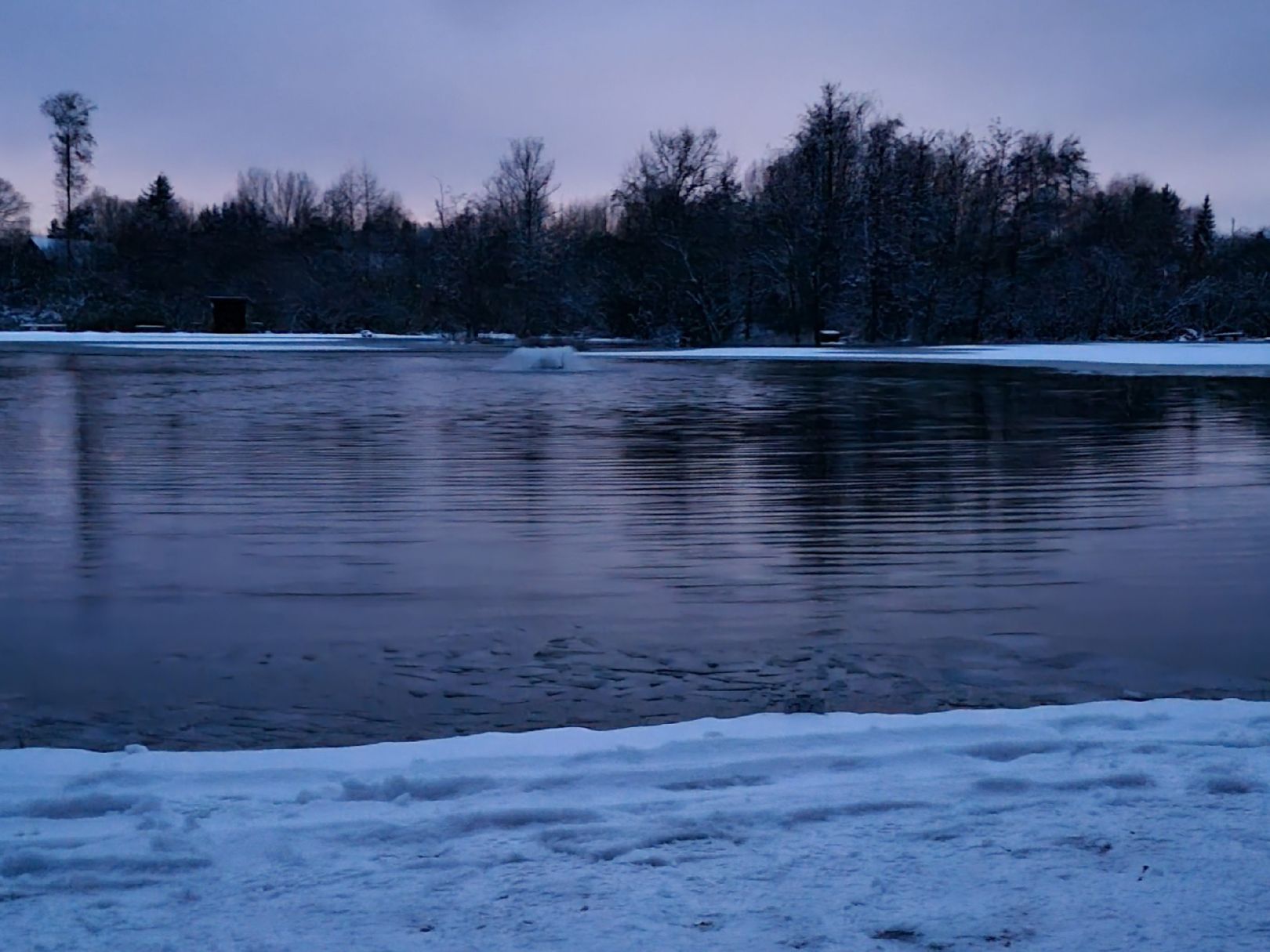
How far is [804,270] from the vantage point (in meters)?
56.5

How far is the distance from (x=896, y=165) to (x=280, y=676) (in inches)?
2211

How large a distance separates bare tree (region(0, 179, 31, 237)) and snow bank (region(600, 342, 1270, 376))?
2254 inches

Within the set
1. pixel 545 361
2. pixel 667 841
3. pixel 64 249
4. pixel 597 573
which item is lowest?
pixel 667 841

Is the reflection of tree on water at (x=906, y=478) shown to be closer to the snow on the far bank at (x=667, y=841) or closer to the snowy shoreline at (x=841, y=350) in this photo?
the snow on the far bank at (x=667, y=841)

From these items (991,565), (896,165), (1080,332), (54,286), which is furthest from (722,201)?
(991,565)

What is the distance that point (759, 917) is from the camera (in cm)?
309

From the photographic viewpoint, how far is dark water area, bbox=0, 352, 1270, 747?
553cm

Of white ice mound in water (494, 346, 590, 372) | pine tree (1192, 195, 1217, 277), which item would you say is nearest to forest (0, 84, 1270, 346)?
pine tree (1192, 195, 1217, 277)

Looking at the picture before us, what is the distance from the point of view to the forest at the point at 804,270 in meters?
54.7

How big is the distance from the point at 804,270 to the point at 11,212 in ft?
202

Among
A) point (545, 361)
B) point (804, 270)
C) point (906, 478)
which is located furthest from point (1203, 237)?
point (906, 478)

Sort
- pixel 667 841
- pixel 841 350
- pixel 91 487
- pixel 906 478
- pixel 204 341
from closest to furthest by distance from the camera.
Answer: pixel 667 841, pixel 91 487, pixel 906 478, pixel 841 350, pixel 204 341

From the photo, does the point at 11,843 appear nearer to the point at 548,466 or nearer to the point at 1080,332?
the point at 548,466

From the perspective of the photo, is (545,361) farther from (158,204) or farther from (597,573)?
(158,204)
